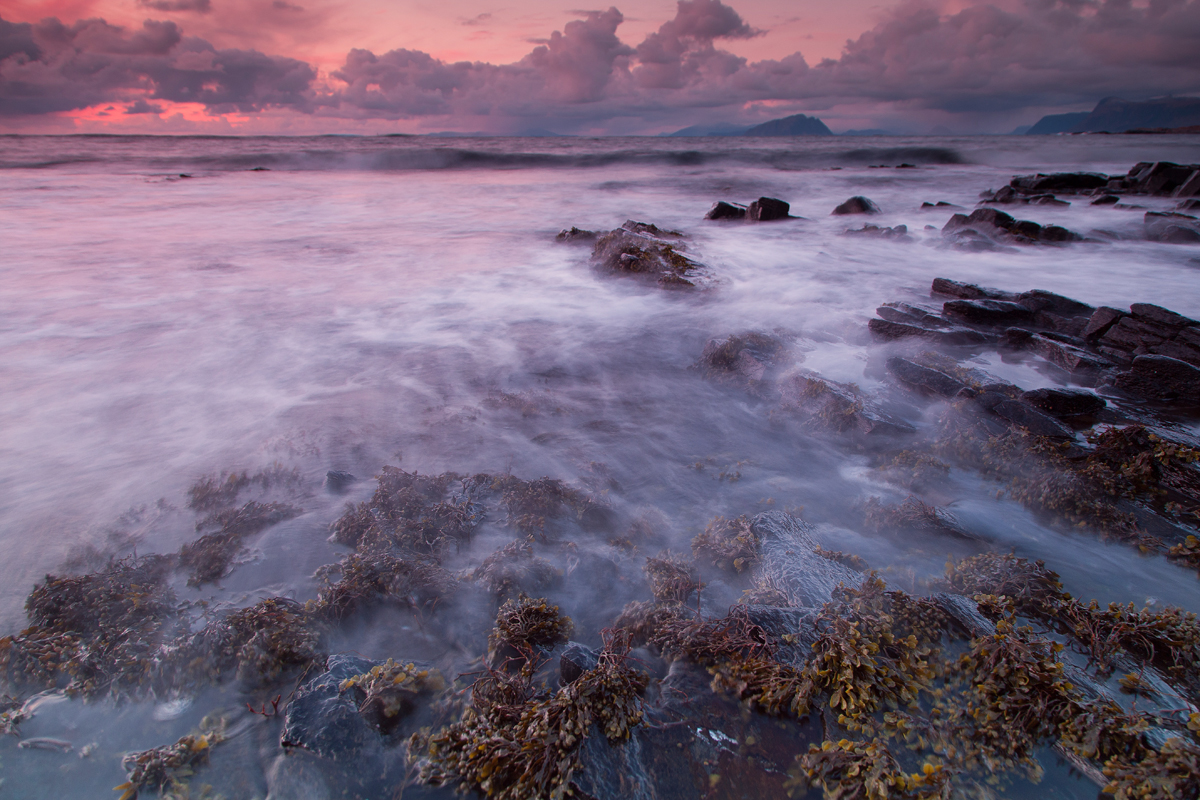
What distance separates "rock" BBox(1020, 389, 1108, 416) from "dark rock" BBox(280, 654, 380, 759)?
6.34 meters

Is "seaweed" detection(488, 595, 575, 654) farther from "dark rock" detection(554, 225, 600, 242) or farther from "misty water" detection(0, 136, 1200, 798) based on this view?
"dark rock" detection(554, 225, 600, 242)

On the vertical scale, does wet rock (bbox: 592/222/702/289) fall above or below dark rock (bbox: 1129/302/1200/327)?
below

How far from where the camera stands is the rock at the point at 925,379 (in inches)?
225

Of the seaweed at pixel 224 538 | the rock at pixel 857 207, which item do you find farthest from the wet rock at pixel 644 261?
the rock at pixel 857 207

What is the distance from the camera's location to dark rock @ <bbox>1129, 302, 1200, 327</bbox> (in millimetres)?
6473

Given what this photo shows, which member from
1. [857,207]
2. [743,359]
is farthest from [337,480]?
[857,207]

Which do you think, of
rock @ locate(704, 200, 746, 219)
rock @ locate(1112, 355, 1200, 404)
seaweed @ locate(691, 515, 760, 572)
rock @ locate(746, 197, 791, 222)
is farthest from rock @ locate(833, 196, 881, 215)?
seaweed @ locate(691, 515, 760, 572)

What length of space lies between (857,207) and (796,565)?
19554 millimetres

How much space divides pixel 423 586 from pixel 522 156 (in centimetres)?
5235

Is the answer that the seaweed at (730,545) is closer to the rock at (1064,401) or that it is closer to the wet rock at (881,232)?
the rock at (1064,401)

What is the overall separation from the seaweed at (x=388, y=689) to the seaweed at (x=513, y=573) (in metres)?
0.74

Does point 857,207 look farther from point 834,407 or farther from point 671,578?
point 671,578

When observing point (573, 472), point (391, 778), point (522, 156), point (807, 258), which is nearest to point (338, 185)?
point (522, 156)

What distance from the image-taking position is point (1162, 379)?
19.0 feet
